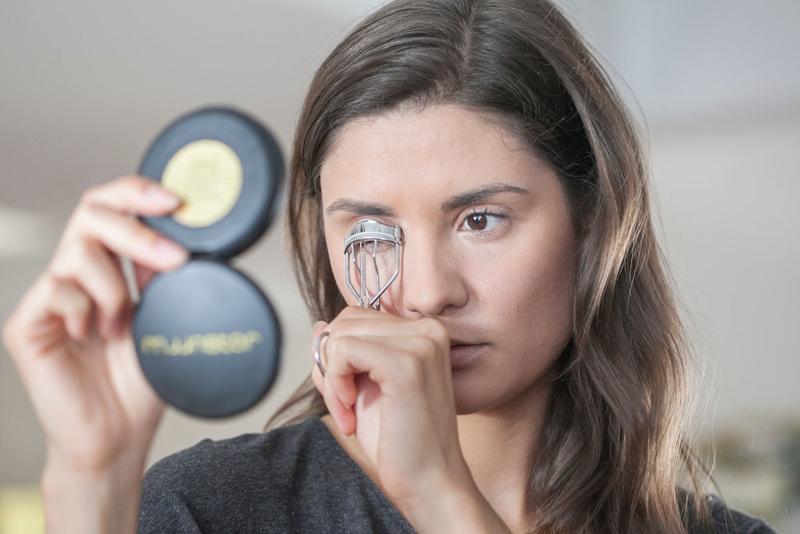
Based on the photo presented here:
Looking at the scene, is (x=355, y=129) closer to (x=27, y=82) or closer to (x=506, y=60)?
(x=506, y=60)

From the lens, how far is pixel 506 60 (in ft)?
3.27

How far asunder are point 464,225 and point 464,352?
0.13 meters

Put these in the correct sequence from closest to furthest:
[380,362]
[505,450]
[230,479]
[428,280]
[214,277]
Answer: [214,277] → [380,362] → [428,280] → [230,479] → [505,450]

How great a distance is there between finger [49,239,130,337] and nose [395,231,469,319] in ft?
1.04

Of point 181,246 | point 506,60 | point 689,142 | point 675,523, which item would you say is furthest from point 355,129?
point 689,142

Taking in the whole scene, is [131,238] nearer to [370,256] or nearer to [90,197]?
[90,197]

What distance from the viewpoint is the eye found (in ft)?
2.98

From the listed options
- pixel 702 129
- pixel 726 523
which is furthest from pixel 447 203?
pixel 702 129

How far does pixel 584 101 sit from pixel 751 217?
1.77 metres

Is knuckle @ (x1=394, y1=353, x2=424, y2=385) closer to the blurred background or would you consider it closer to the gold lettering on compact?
the gold lettering on compact

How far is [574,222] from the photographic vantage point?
1.03 meters

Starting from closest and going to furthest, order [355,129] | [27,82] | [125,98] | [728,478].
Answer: [355,129] → [27,82] → [125,98] → [728,478]

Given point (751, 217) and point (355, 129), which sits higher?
point (751, 217)

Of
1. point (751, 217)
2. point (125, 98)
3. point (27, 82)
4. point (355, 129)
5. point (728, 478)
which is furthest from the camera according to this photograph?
point (751, 217)
